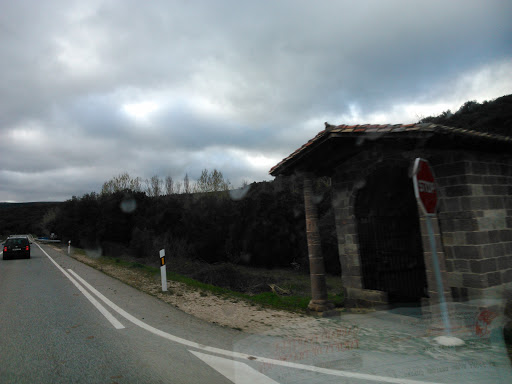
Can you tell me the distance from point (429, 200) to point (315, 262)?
4.13 meters

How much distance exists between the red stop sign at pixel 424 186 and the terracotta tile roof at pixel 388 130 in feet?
5.31

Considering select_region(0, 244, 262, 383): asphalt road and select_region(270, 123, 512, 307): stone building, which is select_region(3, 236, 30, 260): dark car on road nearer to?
select_region(0, 244, 262, 383): asphalt road

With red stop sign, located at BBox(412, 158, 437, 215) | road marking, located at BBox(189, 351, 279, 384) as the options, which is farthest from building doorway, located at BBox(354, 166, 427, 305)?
road marking, located at BBox(189, 351, 279, 384)

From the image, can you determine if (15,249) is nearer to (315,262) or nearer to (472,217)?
(315,262)

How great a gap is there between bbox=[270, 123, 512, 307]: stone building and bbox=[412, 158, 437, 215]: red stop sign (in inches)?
33.8

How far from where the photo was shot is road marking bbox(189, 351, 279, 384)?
3.97 m

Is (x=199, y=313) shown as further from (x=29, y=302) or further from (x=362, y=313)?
(x=29, y=302)

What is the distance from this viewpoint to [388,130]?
6.37m

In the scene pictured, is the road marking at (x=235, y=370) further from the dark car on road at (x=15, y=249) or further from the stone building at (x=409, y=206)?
the dark car on road at (x=15, y=249)

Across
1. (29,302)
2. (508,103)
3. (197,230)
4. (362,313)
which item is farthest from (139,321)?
(508,103)

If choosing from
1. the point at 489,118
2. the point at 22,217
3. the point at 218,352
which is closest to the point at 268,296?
the point at 218,352

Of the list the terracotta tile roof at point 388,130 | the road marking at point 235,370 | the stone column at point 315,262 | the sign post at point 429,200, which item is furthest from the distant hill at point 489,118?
the road marking at point 235,370

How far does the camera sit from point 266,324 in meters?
6.60

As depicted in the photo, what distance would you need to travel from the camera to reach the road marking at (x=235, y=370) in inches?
156
